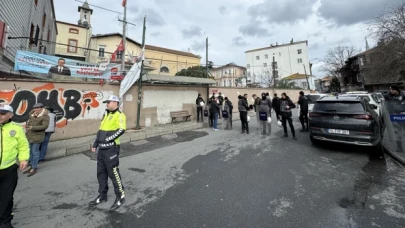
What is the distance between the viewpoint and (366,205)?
2955 mm

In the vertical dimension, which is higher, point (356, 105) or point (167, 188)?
point (356, 105)

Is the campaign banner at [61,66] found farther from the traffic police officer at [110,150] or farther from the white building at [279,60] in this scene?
the white building at [279,60]

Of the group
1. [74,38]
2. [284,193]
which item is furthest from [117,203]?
[74,38]

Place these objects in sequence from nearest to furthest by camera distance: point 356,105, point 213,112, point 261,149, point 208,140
Result: point 356,105, point 261,149, point 208,140, point 213,112

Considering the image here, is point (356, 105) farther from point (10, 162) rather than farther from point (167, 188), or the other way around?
point (10, 162)

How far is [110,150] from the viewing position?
301cm

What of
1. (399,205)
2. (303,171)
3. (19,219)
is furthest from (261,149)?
(19,219)

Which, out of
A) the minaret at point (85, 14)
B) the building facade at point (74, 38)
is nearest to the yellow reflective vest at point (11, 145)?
the building facade at point (74, 38)

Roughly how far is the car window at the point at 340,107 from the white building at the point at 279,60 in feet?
144

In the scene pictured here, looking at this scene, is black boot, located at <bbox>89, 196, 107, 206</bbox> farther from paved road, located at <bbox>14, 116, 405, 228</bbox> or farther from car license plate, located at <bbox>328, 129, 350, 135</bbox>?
car license plate, located at <bbox>328, 129, 350, 135</bbox>

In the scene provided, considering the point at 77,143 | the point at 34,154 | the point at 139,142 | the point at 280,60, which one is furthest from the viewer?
the point at 280,60

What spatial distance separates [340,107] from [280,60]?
56.6 m

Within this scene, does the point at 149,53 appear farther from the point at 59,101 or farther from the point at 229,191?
the point at 229,191

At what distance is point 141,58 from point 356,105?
29.5 feet
